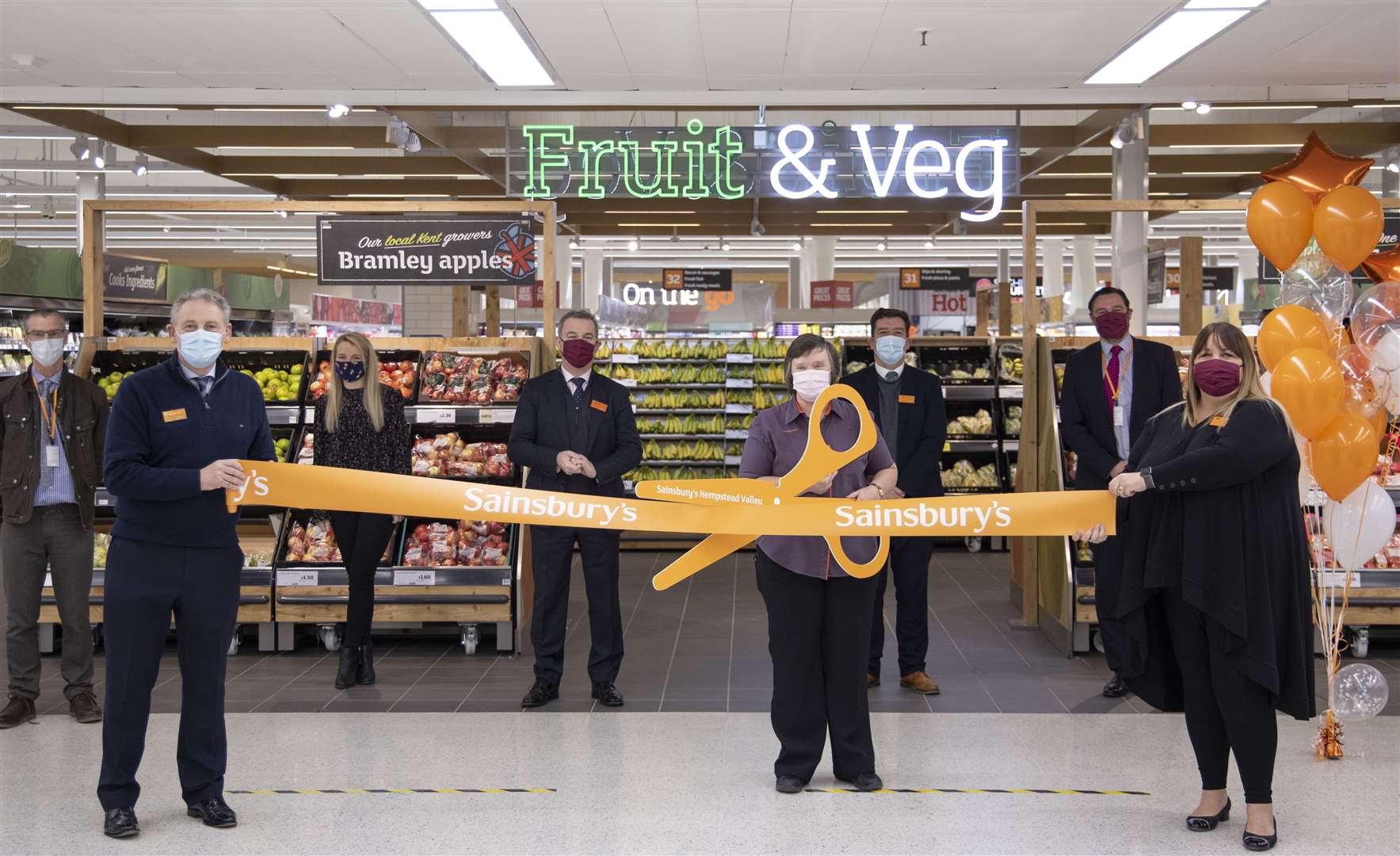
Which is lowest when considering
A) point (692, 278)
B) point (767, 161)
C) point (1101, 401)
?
point (1101, 401)

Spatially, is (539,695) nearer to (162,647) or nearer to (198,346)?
(162,647)

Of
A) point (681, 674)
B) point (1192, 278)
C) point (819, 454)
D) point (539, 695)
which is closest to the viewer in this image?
point (819, 454)

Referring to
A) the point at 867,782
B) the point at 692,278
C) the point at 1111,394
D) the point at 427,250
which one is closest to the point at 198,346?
the point at 867,782

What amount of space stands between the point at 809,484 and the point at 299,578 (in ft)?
11.8

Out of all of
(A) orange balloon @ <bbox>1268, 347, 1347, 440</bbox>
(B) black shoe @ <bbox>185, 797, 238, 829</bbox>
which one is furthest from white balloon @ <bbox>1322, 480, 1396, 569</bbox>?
(B) black shoe @ <bbox>185, 797, 238, 829</bbox>

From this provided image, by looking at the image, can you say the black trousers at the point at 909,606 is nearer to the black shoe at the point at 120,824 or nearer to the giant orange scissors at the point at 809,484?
the giant orange scissors at the point at 809,484

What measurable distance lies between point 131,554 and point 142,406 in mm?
459

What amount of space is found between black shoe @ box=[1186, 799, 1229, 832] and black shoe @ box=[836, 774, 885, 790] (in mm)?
1006

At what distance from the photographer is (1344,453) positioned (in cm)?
457

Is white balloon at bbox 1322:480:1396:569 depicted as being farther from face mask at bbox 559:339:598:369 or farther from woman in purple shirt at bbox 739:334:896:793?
face mask at bbox 559:339:598:369

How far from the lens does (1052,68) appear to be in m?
7.38

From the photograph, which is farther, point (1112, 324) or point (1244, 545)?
point (1112, 324)

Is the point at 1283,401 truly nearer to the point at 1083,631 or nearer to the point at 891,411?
the point at 891,411

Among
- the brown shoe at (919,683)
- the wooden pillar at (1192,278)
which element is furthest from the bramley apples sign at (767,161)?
the brown shoe at (919,683)
